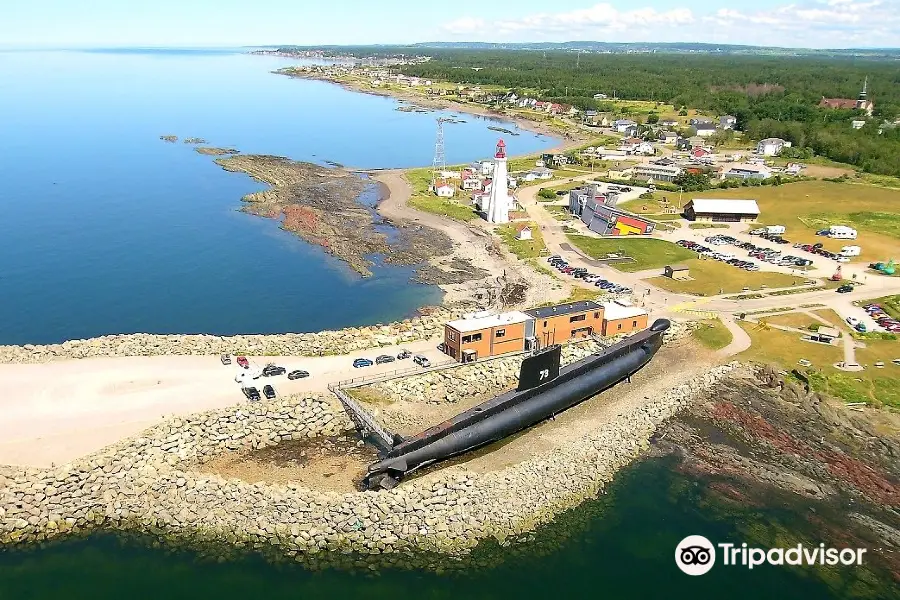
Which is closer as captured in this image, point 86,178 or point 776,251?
point 776,251

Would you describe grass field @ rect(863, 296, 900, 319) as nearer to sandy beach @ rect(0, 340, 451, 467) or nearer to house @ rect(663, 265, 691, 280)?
house @ rect(663, 265, 691, 280)

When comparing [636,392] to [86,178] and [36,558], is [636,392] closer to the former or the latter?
[36,558]

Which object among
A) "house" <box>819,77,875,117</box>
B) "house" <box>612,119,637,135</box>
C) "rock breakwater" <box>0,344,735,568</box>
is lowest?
"rock breakwater" <box>0,344,735,568</box>

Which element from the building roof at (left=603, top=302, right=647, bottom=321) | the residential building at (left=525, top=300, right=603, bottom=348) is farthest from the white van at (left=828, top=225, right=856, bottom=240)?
the residential building at (left=525, top=300, right=603, bottom=348)

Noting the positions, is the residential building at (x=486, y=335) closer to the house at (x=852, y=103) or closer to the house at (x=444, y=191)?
the house at (x=444, y=191)

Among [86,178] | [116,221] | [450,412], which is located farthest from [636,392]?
[86,178]

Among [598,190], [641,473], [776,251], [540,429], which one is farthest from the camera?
[598,190]

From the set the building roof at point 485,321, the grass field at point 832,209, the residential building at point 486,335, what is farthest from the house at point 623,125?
the residential building at point 486,335
